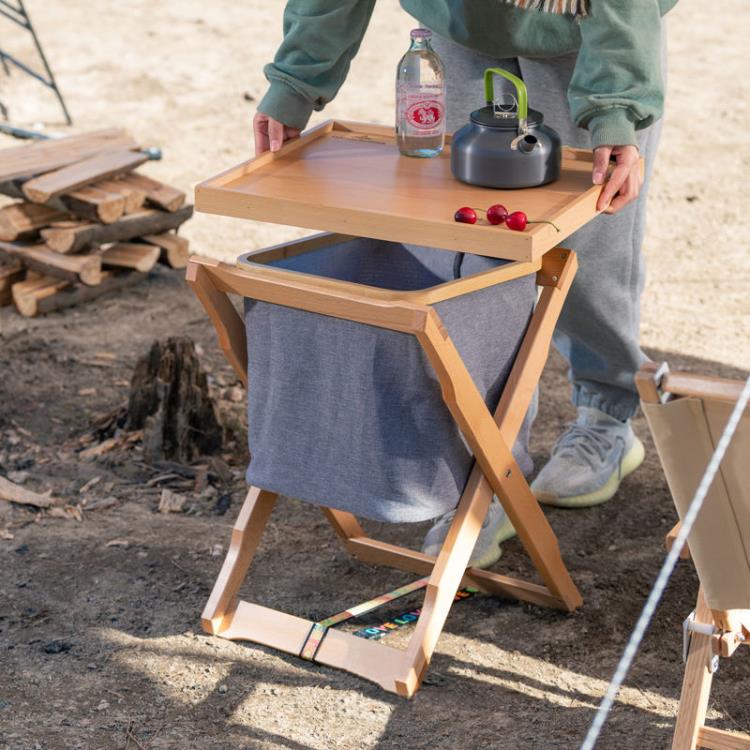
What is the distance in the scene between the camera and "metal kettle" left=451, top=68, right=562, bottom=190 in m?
2.64

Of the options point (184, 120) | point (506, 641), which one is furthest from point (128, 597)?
point (184, 120)

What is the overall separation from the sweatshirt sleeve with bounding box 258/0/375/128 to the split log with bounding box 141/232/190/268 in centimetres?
258

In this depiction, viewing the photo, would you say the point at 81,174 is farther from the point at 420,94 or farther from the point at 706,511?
the point at 706,511

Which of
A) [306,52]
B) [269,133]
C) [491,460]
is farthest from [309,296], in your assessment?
[306,52]

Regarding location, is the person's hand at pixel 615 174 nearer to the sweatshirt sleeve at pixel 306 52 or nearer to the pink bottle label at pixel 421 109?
the pink bottle label at pixel 421 109

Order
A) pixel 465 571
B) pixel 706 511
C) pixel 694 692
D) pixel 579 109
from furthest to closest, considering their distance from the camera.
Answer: pixel 465 571 < pixel 579 109 < pixel 694 692 < pixel 706 511

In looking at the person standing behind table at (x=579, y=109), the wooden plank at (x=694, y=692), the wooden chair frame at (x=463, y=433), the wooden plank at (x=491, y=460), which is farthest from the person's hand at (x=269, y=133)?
the wooden plank at (x=694, y=692)

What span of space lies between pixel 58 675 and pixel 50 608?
299 mm

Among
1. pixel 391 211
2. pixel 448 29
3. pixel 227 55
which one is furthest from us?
pixel 227 55

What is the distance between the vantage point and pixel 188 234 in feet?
19.9

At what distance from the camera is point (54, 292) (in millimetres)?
5258

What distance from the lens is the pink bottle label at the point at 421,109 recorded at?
112 inches

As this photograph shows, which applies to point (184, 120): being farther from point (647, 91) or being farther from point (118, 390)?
point (647, 91)

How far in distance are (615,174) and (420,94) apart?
51 centimetres
